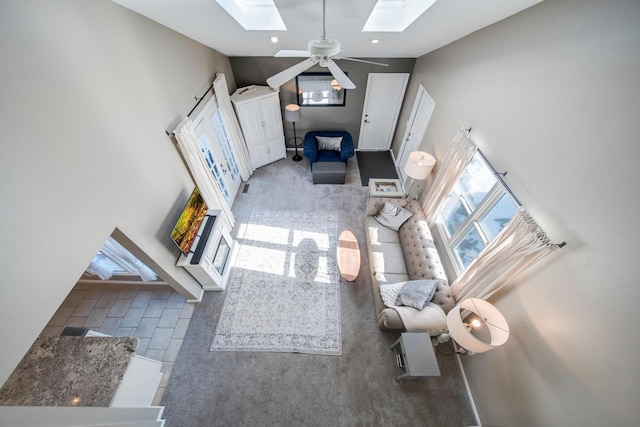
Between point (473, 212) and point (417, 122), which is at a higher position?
point (417, 122)

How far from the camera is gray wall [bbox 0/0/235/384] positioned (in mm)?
1423

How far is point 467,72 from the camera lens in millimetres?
3100

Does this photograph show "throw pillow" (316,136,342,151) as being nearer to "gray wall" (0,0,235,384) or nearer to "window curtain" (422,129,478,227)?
"window curtain" (422,129,478,227)

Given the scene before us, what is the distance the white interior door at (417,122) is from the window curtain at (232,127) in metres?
3.53

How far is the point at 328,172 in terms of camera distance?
5090 mm

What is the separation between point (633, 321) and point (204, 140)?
15.8 ft

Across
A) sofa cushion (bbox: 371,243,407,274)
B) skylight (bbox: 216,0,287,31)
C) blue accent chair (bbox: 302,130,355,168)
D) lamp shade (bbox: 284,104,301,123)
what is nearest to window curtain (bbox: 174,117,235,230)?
skylight (bbox: 216,0,287,31)

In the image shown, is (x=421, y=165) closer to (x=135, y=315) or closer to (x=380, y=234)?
(x=380, y=234)

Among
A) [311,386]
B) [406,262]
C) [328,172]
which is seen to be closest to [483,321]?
[406,262]

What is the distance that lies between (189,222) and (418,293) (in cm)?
311

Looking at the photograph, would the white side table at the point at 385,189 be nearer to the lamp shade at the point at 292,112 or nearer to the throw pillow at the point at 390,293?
the throw pillow at the point at 390,293

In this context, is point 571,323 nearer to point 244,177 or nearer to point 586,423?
point 586,423

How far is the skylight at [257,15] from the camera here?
2440 millimetres

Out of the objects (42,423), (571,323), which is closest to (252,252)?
(42,423)
